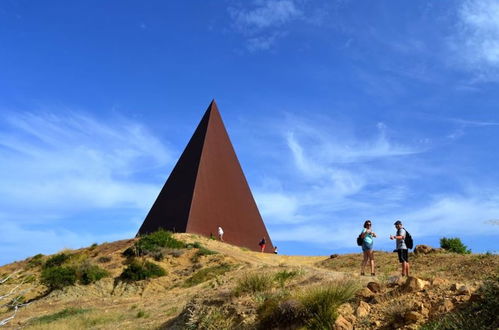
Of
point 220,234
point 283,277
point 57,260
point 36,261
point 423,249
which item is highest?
point 220,234

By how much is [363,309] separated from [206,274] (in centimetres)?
1719

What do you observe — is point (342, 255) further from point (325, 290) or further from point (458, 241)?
point (325, 290)

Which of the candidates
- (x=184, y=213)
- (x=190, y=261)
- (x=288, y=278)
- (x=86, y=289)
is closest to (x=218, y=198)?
(x=184, y=213)

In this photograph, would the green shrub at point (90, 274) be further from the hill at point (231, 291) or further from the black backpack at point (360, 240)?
the black backpack at point (360, 240)

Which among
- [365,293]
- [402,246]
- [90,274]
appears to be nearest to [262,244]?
[90,274]

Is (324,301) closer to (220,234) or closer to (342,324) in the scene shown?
(342,324)

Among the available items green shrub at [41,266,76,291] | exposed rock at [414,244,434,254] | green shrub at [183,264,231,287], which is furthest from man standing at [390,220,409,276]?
green shrub at [41,266,76,291]

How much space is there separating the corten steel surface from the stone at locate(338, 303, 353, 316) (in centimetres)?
2735

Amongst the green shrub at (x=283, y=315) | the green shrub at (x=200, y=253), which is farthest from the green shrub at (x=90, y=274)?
the green shrub at (x=283, y=315)

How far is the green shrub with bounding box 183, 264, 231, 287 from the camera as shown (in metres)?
23.8

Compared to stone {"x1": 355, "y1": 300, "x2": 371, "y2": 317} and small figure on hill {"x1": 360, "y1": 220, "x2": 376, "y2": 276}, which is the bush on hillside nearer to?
stone {"x1": 355, "y1": 300, "x2": 371, "y2": 317}

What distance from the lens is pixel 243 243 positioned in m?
39.0

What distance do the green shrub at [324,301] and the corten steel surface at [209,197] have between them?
26.9 metres

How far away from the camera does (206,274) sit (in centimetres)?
2450
